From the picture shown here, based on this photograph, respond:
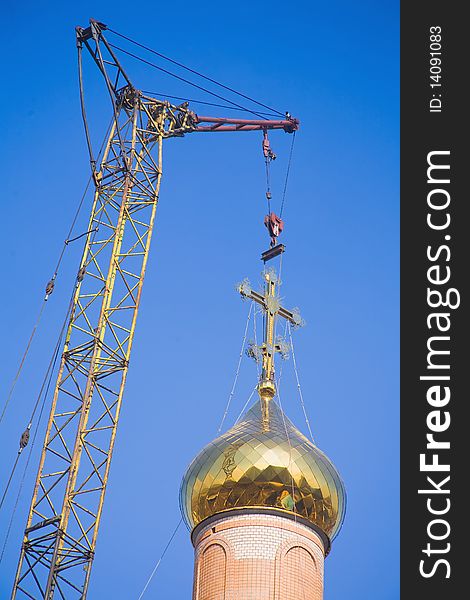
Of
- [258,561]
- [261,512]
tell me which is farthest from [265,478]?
[258,561]

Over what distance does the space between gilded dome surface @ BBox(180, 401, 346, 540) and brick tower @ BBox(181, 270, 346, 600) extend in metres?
0.02

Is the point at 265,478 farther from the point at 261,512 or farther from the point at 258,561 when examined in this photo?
the point at 258,561

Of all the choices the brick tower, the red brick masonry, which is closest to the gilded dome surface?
the brick tower

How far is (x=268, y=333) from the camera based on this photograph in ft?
72.5

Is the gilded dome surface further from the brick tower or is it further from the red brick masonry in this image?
the red brick masonry

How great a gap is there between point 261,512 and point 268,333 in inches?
156

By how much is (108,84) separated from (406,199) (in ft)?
44.5

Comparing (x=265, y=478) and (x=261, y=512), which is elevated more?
Answer: (x=265, y=478)

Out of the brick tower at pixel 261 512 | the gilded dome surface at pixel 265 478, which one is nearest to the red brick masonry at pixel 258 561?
the brick tower at pixel 261 512

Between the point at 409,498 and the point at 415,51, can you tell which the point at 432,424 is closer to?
the point at 409,498

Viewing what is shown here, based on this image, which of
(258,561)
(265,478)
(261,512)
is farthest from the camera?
(265,478)

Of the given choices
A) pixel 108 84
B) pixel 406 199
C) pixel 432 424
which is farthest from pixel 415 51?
pixel 108 84

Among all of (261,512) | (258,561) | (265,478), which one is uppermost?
(265,478)

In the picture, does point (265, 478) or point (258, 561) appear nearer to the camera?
point (258, 561)
